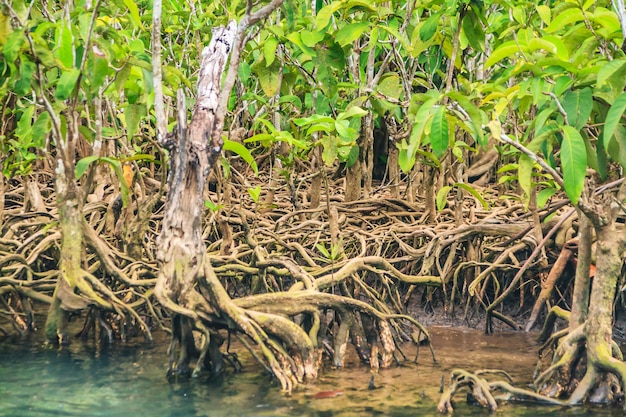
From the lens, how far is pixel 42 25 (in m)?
5.71

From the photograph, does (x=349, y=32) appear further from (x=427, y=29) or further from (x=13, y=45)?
(x=13, y=45)

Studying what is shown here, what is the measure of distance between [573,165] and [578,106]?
0.43 meters

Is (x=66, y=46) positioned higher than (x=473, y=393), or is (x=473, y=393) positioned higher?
(x=66, y=46)

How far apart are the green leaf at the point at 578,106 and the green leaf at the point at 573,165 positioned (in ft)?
0.66

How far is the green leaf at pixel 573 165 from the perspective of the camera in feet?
14.8

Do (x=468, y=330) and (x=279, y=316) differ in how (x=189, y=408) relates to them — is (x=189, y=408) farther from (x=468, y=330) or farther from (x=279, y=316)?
(x=468, y=330)

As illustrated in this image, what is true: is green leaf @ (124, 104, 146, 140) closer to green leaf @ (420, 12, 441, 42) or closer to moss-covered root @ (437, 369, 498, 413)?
green leaf @ (420, 12, 441, 42)

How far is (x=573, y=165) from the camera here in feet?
14.8

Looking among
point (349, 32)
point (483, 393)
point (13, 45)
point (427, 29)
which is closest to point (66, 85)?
point (13, 45)

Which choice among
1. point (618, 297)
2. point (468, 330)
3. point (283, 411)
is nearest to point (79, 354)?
point (283, 411)

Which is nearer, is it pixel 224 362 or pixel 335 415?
pixel 335 415

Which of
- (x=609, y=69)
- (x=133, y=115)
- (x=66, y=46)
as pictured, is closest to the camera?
(x=609, y=69)

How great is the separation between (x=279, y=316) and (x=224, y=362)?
621 mm

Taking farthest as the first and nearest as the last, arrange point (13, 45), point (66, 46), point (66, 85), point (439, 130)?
point (66, 85) → point (66, 46) → point (13, 45) → point (439, 130)
